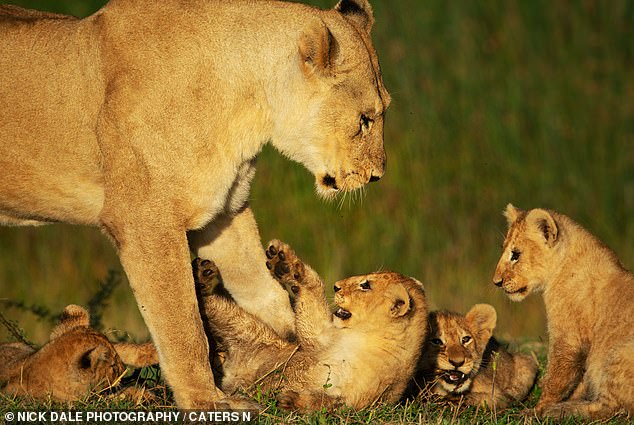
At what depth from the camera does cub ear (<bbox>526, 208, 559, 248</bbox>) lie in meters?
7.00

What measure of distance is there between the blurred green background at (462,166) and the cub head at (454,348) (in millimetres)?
3600

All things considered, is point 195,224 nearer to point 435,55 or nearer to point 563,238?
point 563,238

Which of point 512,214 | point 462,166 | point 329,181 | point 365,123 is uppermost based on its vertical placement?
point 365,123

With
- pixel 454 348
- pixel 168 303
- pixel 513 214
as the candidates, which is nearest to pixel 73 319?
pixel 168 303

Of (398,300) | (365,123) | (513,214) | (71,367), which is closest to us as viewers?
(71,367)

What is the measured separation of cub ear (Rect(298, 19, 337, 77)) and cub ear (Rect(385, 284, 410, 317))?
1242mm

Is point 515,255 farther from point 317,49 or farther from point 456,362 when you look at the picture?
point 317,49

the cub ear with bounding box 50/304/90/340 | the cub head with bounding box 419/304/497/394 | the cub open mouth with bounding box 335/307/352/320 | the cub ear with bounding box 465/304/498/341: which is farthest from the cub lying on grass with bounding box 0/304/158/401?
the cub ear with bounding box 465/304/498/341

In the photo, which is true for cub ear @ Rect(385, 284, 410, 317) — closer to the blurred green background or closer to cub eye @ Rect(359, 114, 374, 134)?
cub eye @ Rect(359, 114, 374, 134)

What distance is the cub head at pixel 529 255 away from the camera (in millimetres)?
7035

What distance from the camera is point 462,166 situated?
514 inches

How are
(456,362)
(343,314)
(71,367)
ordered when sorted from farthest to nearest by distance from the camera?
(456,362)
(343,314)
(71,367)

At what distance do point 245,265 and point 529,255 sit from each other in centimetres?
175

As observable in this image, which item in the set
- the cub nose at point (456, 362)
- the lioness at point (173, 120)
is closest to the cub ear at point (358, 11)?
the lioness at point (173, 120)
